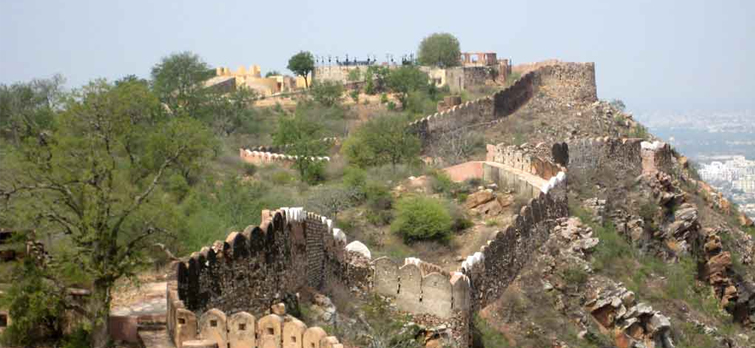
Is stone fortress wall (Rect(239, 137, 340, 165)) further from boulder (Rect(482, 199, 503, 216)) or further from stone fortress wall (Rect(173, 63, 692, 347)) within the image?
boulder (Rect(482, 199, 503, 216))

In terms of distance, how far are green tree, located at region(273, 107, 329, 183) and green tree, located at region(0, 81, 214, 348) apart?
561 inches

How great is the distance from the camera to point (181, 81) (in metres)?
45.8

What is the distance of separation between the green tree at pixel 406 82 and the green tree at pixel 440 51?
4.82 meters

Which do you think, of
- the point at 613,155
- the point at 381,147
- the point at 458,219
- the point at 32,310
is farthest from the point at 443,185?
the point at 32,310

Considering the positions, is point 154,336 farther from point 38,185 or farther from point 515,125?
point 515,125

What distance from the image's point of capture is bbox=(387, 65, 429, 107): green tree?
49188 millimetres

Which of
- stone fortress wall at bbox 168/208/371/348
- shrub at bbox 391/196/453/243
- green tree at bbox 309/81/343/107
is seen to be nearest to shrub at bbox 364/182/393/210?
shrub at bbox 391/196/453/243

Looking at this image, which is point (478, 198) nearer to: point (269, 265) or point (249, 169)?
point (249, 169)

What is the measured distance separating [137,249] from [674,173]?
71.4 ft

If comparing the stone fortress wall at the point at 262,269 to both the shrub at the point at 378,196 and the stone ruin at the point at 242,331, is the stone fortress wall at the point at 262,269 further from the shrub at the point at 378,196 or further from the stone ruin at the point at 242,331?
the shrub at the point at 378,196

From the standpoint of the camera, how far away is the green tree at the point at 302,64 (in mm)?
59500

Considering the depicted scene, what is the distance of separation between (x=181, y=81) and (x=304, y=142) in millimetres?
11556

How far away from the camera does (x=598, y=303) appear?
24547 mm

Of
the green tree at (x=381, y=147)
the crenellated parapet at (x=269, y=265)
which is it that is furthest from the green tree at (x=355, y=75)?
the crenellated parapet at (x=269, y=265)
